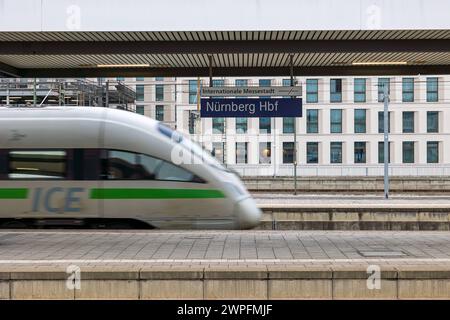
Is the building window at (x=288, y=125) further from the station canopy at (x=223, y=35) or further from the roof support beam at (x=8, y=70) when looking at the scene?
the roof support beam at (x=8, y=70)

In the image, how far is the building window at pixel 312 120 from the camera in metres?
62.9

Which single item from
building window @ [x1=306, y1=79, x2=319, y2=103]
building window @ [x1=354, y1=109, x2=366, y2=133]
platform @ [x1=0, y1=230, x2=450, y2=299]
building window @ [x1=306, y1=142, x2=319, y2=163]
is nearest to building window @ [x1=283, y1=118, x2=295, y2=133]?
building window @ [x1=306, y1=142, x2=319, y2=163]

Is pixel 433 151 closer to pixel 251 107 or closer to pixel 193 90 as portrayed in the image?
pixel 193 90

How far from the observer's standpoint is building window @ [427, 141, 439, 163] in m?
62.8

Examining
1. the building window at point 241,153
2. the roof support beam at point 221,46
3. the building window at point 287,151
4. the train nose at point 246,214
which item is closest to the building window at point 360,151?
the building window at point 287,151

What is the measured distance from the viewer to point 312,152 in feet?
209

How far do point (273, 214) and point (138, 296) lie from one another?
27.3ft

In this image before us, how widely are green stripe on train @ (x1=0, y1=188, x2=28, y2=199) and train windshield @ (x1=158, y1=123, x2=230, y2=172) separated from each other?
2769 mm

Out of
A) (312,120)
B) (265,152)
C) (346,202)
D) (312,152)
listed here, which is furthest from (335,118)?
(346,202)

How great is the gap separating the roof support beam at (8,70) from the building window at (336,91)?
4797 centimetres

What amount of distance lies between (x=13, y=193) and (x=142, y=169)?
249 centimetres
